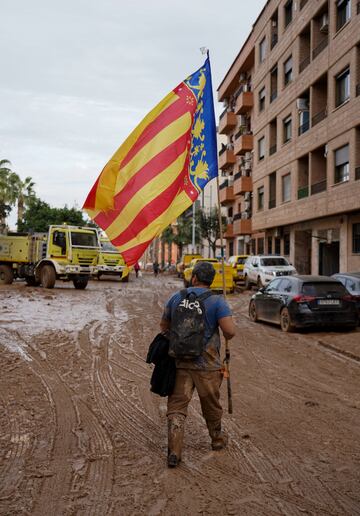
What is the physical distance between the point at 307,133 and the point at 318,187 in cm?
306

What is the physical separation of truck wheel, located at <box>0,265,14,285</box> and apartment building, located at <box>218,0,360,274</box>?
51.3 ft

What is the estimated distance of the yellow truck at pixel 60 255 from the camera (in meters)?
26.9

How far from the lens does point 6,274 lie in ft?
99.5

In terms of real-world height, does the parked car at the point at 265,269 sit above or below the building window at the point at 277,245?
below

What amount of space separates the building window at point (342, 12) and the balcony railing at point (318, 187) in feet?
23.6

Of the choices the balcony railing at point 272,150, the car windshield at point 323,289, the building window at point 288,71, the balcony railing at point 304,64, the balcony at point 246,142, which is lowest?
the car windshield at point 323,289

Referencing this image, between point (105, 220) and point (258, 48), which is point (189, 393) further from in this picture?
point (258, 48)

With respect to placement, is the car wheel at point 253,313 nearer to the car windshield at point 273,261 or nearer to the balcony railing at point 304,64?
the car windshield at point 273,261

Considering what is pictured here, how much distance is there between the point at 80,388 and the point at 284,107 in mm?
29549

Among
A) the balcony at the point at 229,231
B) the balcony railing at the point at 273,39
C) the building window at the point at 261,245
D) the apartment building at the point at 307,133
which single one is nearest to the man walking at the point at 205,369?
the apartment building at the point at 307,133

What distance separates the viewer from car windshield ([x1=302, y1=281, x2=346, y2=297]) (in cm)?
1354

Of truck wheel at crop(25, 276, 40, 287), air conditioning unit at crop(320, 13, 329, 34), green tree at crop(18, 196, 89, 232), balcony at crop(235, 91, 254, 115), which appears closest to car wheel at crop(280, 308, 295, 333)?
truck wheel at crop(25, 276, 40, 287)

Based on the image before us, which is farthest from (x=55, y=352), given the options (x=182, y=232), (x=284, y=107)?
(x=182, y=232)

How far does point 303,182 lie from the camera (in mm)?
32062
